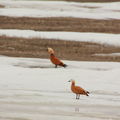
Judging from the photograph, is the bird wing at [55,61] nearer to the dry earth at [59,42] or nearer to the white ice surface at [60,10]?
the dry earth at [59,42]

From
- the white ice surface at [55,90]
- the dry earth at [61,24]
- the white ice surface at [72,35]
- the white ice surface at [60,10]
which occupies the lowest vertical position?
the white ice surface at [55,90]

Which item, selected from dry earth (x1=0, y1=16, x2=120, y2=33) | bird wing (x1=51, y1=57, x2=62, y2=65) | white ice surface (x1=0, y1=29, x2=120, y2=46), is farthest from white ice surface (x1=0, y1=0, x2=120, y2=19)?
bird wing (x1=51, y1=57, x2=62, y2=65)

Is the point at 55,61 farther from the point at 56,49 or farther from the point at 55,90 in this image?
the point at 56,49

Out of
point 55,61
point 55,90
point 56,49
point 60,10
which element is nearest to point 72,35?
point 56,49

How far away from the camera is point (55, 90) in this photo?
56.9 ft

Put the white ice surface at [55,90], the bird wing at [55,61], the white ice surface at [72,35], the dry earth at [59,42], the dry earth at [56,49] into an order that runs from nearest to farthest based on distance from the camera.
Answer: the white ice surface at [55,90], the bird wing at [55,61], the dry earth at [56,49], the dry earth at [59,42], the white ice surface at [72,35]

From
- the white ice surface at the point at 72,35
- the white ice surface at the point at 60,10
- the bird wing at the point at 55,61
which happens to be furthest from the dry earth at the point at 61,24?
the bird wing at the point at 55,61

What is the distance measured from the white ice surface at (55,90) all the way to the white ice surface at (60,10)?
1924 cm

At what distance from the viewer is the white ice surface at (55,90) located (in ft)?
47.5

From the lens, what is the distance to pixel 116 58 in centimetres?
2452

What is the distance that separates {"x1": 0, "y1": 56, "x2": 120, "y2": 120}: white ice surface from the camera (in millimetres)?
14477

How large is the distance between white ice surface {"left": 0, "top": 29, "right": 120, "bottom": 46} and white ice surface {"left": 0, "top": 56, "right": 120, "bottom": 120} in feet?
24.4

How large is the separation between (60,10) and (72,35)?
53.9ft

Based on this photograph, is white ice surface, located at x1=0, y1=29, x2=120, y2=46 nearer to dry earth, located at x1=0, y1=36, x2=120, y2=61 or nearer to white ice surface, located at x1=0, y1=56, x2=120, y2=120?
dry earth, located at x1=0, y1=36, x2=120, y2=61
